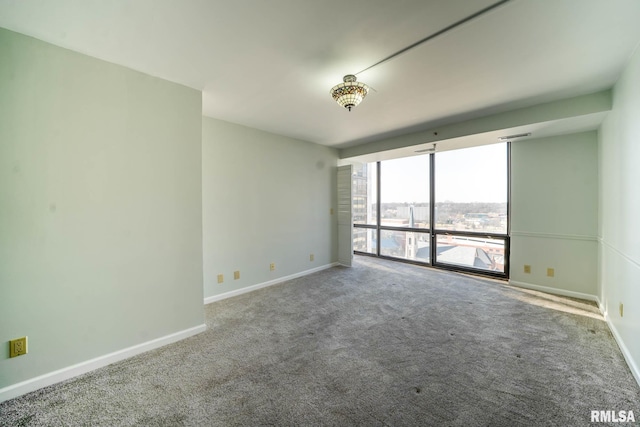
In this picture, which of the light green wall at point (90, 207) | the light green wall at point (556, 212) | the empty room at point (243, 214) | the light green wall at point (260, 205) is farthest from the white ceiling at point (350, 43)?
the light green wall at point (556, 212)

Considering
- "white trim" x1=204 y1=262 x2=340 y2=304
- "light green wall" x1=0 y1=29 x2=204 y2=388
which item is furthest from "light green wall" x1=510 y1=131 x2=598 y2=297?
"light green wall" x1=0 y1=29 x2=204 y2=388

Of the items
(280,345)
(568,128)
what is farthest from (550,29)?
(280,345)

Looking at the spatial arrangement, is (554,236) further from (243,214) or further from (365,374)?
(243,214)

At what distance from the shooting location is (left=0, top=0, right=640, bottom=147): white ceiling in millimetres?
1491

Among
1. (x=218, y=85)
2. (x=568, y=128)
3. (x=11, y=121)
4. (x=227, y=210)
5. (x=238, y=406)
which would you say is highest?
(x=218, y=85)

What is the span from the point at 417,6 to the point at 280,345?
9.18 ft

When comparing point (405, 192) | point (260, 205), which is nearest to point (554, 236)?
point (405, 192)

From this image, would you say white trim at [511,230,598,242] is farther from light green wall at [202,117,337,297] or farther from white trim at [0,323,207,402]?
white trim at [0,323,207,402]

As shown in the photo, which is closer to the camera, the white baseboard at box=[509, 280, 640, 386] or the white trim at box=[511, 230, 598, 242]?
the white baseboard at box=[509, 280, 640, 386]

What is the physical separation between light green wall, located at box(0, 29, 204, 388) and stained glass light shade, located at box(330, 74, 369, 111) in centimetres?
148

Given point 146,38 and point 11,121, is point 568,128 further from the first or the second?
point 11,121

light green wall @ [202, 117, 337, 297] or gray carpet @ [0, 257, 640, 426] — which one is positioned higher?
light green wall @ [202, 117, 337, 297]

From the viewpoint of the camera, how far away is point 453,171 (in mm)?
4781

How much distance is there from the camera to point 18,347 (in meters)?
1.68
